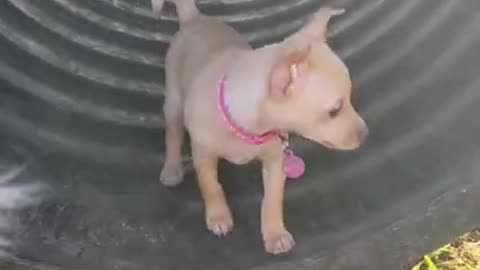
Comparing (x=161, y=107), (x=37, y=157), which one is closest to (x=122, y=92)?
(x=161, y=107)

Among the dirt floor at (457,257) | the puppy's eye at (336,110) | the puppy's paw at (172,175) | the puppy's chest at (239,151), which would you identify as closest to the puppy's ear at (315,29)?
the puppy's eye at (336,110)

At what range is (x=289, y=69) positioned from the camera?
1927mm

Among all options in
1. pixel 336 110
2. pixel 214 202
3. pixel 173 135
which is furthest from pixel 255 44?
pixel 336 110

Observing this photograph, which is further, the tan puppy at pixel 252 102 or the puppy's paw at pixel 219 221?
the puppy's paw at pixel 219 221

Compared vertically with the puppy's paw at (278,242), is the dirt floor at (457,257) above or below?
below

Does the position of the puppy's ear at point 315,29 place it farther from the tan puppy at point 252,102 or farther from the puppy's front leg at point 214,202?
the puppy's front leg at point 214,202

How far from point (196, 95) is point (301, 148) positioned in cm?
43

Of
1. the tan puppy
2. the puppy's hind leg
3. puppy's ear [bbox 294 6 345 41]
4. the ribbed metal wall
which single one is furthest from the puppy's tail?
puppy's ear [bbox 294 6 345 41]

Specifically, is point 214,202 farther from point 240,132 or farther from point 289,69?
point 289,69

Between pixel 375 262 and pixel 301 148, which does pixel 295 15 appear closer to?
pixel 301 148

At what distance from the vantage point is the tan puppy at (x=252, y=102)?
1.97 meters

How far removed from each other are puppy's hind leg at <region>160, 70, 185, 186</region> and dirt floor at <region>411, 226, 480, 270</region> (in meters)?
0.60

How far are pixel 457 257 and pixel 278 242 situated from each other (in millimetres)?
618

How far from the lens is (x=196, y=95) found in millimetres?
2168
